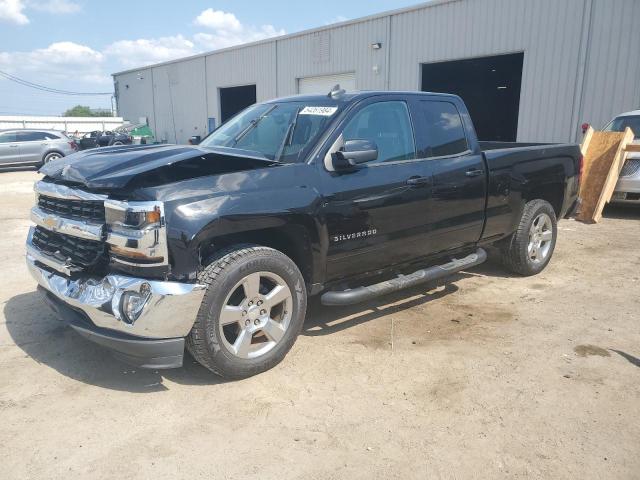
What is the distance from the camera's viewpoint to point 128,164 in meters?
3.43

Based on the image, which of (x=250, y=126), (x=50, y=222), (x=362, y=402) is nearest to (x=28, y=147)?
(x=250, y=126)

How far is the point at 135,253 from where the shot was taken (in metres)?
3.03

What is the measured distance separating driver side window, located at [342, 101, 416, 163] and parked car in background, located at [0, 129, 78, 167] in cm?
1831

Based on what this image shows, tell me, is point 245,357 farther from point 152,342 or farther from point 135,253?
point 135,253

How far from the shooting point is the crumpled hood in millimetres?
3236

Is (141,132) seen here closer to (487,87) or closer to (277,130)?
(487,87)

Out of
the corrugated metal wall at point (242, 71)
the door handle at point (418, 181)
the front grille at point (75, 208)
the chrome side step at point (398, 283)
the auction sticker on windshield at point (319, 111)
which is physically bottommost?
the chrome side step at point (398, 283)

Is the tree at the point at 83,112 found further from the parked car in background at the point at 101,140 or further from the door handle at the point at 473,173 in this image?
the door handle at the point at 473,173

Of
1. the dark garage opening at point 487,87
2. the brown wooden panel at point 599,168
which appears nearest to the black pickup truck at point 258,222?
the brown wooden panel at point 599,168

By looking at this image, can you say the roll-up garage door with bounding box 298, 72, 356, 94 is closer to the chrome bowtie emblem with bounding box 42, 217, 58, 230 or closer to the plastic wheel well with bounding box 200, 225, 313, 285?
the plastic wheel well with bounding box 200, 225, 313, 285

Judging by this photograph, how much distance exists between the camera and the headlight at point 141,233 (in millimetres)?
2988

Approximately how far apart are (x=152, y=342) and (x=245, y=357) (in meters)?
0.65

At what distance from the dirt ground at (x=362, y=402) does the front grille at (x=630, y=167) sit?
5.52 metres

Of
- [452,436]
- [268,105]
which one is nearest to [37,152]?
[268,105]
